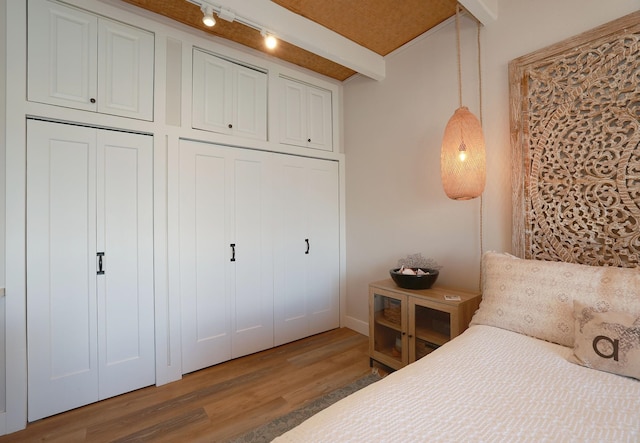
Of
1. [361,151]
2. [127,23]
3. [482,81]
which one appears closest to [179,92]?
[127,23]

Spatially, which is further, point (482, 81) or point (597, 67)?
point (482, 81)

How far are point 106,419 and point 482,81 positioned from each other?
3551 millimetres

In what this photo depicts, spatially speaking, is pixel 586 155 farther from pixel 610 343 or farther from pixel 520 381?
pixel 520 381

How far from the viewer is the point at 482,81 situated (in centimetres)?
217

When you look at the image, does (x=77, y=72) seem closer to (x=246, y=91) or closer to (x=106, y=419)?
(x=246, y=91)

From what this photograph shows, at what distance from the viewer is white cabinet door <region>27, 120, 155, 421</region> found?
1.86 meters

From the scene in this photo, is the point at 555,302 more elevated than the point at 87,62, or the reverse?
the point at 87,62

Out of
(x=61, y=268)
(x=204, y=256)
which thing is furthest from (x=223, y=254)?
(x=61, y=268)

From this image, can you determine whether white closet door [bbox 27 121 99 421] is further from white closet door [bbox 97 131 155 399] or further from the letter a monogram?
the letter a monogram

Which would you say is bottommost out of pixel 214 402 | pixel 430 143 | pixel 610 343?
pixel 214 402

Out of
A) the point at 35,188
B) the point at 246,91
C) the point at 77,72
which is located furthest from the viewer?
the point at 246,91

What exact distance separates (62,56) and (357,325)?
343cm

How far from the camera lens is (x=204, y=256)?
8.09ft

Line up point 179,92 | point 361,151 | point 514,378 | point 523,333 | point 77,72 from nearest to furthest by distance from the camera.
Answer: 1. point 514,378
2. point 523,333
3. point 77,72
4. point 179,92
5. point 361,151
